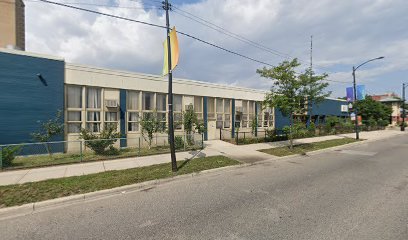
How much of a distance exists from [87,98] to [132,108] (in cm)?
297

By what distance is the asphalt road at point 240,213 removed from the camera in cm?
400

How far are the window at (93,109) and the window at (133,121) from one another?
198cm

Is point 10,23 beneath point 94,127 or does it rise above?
above

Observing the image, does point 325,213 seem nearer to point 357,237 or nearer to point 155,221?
point 357,237

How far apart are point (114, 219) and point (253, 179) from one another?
4.84 meters

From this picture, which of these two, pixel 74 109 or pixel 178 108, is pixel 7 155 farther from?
pixel 178 108

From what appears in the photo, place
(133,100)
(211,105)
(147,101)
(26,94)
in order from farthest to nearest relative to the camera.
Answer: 1. (211,105)
2. (147,101)
3. (133,100)
4. (26,94)

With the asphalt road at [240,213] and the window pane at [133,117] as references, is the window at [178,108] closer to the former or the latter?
the window pane at [133,117]

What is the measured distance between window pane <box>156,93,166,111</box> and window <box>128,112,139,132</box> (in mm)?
1870

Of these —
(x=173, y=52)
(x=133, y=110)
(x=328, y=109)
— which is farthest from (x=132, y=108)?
(x=328, y=109)

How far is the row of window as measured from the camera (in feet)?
44.2

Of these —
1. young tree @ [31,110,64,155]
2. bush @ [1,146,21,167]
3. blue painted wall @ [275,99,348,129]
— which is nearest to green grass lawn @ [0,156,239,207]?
bush @ [1,146,21,167]

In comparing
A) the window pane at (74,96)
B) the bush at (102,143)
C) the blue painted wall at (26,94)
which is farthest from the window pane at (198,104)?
the blue painted wall at (26,94)

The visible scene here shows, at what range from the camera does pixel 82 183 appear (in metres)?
6.86
